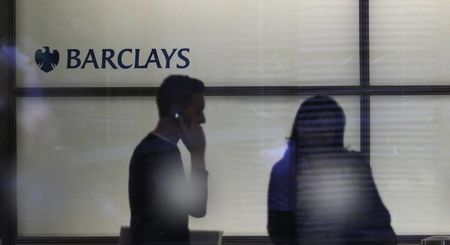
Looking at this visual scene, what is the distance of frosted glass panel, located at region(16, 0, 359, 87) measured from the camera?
12.0ft

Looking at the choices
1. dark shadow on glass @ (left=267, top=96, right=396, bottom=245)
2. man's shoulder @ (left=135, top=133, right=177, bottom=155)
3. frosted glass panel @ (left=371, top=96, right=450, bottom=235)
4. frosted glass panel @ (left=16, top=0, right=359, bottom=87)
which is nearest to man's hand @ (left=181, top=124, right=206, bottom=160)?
man's shoulder @ (left=135, top=133, right=177, bottom=155)

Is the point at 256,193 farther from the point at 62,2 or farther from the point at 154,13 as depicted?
the point at 62,2

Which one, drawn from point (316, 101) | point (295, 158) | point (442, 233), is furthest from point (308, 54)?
point (442, 233)

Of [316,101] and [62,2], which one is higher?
[62,2]

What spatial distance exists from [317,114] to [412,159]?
0.57 metres

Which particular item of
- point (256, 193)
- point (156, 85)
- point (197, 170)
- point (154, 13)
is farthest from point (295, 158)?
point (154, 13)

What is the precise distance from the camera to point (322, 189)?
3688mm

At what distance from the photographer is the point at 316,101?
12.1 ft

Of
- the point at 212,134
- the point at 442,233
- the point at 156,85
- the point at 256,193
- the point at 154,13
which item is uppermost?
the point at 154,13

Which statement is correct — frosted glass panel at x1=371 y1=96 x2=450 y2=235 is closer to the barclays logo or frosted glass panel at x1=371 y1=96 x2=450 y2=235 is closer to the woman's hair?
the woman's hair

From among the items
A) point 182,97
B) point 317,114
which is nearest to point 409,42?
point 317,114

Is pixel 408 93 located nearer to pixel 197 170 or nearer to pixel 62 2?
pixel 197 170

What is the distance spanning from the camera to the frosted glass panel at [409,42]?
3.66 metres

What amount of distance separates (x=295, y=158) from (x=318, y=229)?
1.33ft
